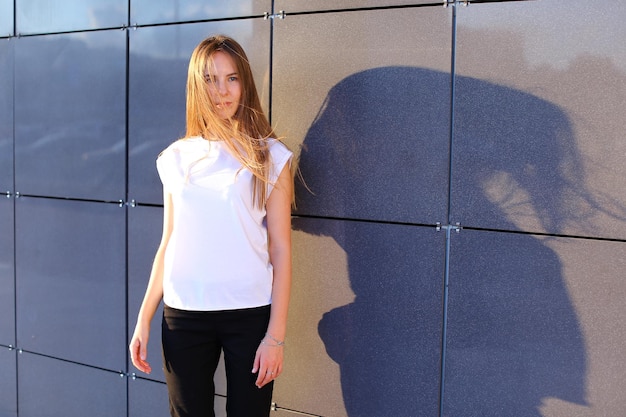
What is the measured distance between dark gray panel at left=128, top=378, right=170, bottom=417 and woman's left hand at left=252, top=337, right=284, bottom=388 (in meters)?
1.18

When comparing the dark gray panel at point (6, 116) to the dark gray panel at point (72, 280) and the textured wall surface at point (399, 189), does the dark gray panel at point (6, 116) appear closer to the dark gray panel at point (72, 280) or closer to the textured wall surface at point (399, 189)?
the dark gray panel at point (72, 280)

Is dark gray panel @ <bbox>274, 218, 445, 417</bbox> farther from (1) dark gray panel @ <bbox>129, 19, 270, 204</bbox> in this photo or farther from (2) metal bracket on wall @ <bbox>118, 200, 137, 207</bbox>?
(2) metal bracket on wall @ <bbox>118, 200, 137, 207</bbox>

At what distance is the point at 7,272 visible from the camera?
393 cm

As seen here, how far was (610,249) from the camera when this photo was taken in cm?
236

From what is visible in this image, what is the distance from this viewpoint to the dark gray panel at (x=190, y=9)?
3006mm

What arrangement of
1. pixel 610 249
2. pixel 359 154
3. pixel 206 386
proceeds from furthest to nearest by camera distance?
pixel 359 154, pixel 206 386, pixel 610 249

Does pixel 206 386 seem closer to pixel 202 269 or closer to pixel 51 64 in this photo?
pixel 202 269

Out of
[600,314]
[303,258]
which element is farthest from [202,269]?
[600,314]

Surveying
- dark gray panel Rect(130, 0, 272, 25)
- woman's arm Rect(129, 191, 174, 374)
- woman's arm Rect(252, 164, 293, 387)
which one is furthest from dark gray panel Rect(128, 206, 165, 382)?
woman's arm Rect(252, 164, 293, 387)

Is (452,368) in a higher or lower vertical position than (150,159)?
lower

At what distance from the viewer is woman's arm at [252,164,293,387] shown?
2.39m

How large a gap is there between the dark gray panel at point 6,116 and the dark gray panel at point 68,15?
6.8 inches

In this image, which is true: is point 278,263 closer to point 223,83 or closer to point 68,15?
point 223,83

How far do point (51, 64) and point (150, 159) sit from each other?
0.87 m
